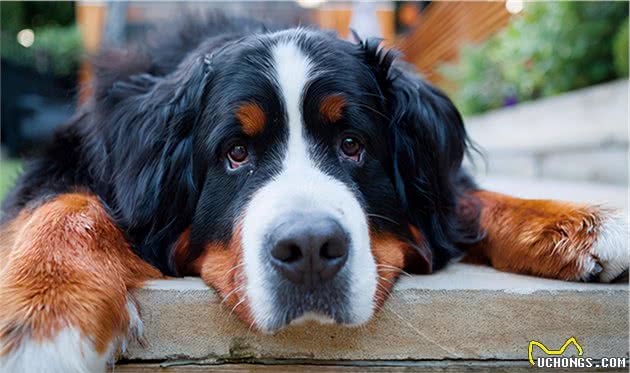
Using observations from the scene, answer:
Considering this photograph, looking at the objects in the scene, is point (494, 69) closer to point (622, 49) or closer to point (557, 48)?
point (557, 48)

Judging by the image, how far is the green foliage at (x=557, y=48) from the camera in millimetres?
5133

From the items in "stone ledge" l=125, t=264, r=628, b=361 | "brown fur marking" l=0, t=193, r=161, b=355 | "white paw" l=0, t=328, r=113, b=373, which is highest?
"brown fur marking" l=0, t=193, r=161, b=355

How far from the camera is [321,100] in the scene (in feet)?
6.95

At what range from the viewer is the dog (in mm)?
1683

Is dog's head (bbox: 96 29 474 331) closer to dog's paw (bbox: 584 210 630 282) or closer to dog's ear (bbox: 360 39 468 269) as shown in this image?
dog's ear (bbox: 360 39 468 269)

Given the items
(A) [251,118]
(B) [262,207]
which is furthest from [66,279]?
(A) [251,118]

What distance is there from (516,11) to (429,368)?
671 centimetres

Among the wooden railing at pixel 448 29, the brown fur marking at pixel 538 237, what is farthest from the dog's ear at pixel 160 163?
the wooden railing at pixel 448 29

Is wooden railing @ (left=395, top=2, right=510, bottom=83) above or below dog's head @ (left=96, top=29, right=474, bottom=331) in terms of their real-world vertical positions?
below

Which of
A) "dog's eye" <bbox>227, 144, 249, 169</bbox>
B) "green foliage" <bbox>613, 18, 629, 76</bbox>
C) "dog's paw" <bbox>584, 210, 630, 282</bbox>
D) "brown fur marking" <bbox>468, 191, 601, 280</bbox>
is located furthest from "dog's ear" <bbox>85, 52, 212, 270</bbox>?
"green foliage" <bbox>613, 18, 629, 76</bbox>

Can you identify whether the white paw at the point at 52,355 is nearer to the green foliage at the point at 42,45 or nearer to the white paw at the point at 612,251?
the white paw at the point at 612,251

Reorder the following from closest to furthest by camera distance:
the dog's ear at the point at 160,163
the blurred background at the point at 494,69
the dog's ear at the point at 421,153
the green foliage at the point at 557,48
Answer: the dog's ear at the point at 160,163 < the dog's ear at the point at 421,153 < the blurred background at the point at 494,69 < the green foliage at the point at 557,48

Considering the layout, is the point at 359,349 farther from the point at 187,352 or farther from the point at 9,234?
the point at 9,234

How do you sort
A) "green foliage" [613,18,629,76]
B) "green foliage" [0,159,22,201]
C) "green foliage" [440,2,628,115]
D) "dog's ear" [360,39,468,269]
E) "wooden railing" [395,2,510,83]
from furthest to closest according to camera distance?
"wooden railing" [395,2,510,83] < "green foliage" [440,2,628,115] < "green foliage" [613,18,629,76] < "green foliage" [0,159,22,201] < "dog's ear" [360,39,468,269]
